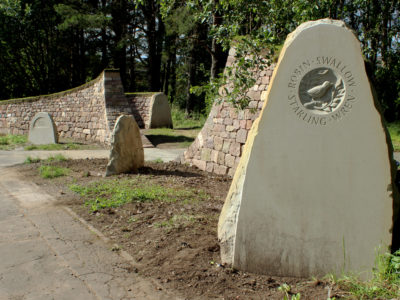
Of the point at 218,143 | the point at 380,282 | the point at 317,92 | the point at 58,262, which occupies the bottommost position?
the point at 58,262

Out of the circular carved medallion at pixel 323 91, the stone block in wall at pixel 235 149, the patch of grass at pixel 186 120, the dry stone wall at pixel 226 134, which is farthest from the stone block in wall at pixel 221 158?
the patch of grass at pixel 186 120

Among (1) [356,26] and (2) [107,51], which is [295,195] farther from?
(2) [107,51]

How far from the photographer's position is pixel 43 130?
12555 millimetres

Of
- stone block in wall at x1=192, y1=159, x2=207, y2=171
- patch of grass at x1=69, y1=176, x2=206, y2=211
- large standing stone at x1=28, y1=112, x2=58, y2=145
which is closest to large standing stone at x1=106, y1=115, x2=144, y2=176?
patch of grass at x1=69, y1=176, x2=206, y2=211

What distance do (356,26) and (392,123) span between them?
4705 millimetres

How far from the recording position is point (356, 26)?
13.6m

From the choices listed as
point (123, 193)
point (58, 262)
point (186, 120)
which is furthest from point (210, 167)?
point (186, 120)

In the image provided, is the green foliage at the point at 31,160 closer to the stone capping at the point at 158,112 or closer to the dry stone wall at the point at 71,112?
the dry stone wall at the point at 71,112

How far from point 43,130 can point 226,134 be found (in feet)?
25.8

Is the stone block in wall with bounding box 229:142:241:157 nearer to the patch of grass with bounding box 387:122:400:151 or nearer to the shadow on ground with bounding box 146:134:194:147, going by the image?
the shadow on ground with bounding box 146:134:194:147

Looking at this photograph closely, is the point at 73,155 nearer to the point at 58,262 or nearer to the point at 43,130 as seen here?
the point at 43,130

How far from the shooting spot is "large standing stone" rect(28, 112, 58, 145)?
12420 mm

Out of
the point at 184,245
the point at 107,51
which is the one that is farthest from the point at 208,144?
the point at 107,51

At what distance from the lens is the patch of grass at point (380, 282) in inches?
99.7
